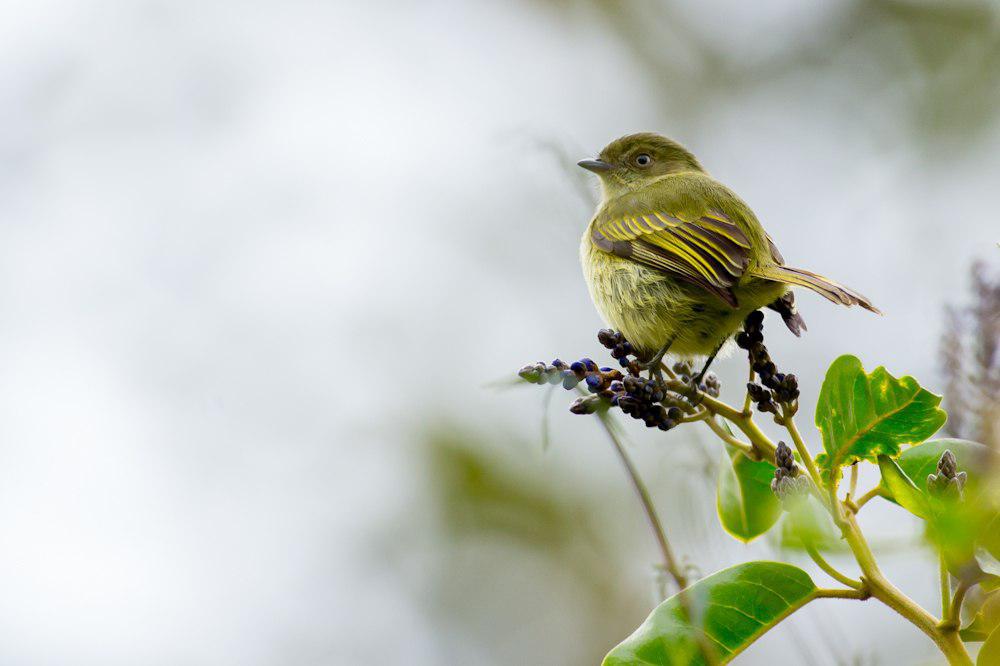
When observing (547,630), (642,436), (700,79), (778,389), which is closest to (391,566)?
(547,630)

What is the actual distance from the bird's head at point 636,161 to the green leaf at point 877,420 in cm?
357

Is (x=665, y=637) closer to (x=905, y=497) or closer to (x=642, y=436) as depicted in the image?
(x=905, y=497)

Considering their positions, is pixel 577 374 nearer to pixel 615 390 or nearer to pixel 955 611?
pixel 615 390

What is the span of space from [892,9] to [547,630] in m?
6.41

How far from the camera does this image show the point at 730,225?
3865 mm

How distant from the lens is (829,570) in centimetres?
164

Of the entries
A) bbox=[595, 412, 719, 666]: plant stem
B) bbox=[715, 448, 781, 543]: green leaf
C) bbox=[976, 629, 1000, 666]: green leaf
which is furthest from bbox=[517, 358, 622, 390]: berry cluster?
bbox=[976, 629, 1000, 666]: green leaf

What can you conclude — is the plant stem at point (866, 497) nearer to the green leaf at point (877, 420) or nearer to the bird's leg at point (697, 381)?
the green leaf at point (877, 420)

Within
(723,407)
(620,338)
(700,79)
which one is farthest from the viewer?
(700,79)

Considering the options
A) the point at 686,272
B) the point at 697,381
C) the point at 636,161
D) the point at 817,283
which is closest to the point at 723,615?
the point at 697,381

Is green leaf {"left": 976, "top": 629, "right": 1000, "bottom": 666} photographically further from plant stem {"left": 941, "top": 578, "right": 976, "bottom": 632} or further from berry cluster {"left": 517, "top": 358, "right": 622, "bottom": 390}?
berry cluster {"left": 517, "top": 358, "right": 622, "bottom": 390}

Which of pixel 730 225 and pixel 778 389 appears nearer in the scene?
pixel 778 389

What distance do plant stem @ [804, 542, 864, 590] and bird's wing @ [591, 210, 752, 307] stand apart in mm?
1647

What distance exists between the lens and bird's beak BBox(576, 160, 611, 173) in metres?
5.34
